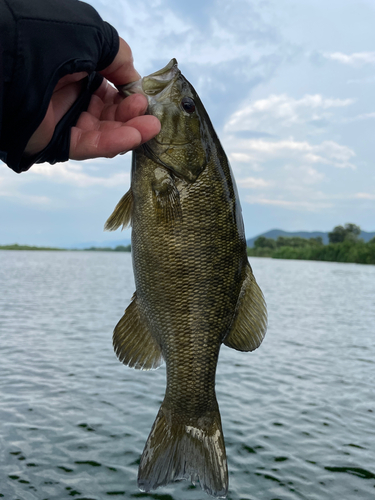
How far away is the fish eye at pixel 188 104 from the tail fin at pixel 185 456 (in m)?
1.98

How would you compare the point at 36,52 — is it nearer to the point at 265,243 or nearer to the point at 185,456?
the point at 185,456

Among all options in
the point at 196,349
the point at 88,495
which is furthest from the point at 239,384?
the point at 196,349

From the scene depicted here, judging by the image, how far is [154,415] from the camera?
32.0 feet

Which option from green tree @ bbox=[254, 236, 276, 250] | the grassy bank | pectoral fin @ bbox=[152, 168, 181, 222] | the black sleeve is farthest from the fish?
green tree @ bbox=[254, 236, 276, 250]

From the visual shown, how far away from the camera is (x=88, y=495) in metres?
6.41

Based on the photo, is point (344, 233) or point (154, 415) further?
point (344, 233)

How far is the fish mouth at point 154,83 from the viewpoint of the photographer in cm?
281

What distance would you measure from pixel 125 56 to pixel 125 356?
1.84 meters

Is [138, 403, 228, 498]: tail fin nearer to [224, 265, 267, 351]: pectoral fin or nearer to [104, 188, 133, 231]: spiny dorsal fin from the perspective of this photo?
[224, 265, 267, 351]: pectoral fin

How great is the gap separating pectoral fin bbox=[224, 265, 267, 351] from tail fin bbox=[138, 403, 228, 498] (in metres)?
0.54

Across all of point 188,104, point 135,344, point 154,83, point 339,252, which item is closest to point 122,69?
point 154,83

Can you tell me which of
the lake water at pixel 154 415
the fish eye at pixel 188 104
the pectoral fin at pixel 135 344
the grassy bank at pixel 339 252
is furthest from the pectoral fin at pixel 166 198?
the grassy bank at pixel 339 252

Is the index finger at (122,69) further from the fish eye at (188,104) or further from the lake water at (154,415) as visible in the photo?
the lake water at (154,415)

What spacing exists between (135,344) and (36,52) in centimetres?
182
